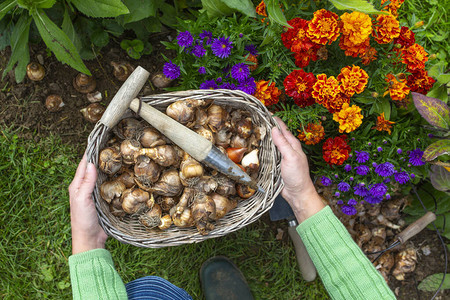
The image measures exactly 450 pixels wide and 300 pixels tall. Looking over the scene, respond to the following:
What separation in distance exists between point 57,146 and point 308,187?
65.9 inches

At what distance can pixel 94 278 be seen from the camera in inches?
63.0

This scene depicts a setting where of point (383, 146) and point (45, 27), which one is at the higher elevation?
point (45, 27)

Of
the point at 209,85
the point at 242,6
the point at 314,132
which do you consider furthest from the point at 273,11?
the point at 314,132

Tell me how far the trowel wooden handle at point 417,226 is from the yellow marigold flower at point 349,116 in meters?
1.10

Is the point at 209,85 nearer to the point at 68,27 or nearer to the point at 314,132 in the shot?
the point at 314,132

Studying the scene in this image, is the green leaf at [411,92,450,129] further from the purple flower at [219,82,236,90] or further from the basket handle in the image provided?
the basket handle

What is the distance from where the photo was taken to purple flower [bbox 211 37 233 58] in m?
1.73

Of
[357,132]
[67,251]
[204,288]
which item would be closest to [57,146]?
[67,251]

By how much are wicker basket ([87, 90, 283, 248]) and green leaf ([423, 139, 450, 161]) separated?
711 millimetres

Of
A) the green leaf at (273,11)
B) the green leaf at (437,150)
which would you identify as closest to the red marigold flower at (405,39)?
the green leaf at (437,150)

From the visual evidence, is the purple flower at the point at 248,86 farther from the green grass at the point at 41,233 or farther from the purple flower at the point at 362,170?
the green grass at the point at 41,233

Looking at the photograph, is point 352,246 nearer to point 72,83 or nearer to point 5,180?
point 72,83

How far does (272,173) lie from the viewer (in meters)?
1.77

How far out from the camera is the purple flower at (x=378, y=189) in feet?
6.26
